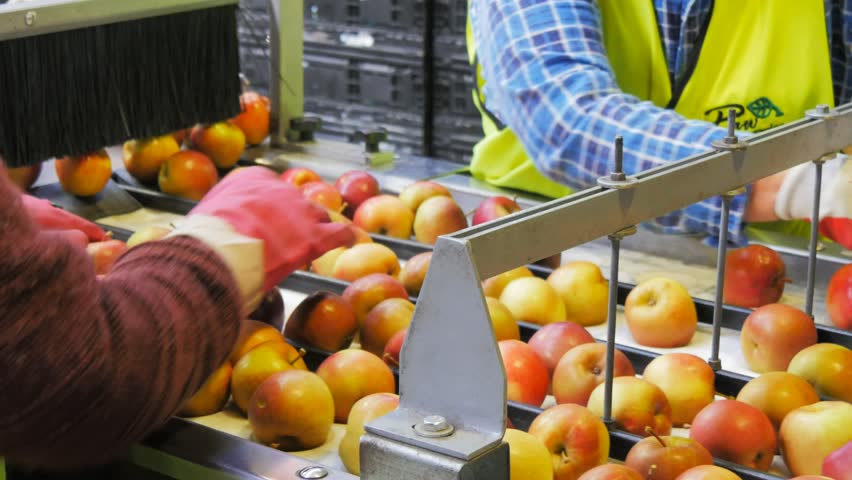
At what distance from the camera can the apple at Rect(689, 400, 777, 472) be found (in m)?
1.14

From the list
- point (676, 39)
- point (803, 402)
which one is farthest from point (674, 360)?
point (676, 39)

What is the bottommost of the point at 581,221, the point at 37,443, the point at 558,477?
the point at 558,477

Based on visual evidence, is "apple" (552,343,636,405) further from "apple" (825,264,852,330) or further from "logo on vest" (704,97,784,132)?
"logo on vest" (704,97,784,132)

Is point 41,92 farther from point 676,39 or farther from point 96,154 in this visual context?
point 676,39

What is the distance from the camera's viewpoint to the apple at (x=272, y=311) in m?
1.47

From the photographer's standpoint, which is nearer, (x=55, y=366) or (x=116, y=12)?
(x=55, y=366)

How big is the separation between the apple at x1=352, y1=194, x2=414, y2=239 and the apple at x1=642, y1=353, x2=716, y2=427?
656 millimetres

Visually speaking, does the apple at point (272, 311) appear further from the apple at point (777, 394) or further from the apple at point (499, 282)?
the apple at point (777, 394)

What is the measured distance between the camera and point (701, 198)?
1.10m

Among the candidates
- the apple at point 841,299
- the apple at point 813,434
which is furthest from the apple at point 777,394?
the apple at point 841,299

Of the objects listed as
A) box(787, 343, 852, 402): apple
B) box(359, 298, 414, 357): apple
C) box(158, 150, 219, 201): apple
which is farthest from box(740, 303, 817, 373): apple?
box(158, 150, 219, 201): apple

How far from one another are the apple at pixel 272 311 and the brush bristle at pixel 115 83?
0.65 metres

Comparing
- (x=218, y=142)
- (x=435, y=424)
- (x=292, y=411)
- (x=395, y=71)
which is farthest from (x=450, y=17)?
(x=435, y=424)

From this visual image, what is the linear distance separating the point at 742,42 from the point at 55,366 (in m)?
1.61
